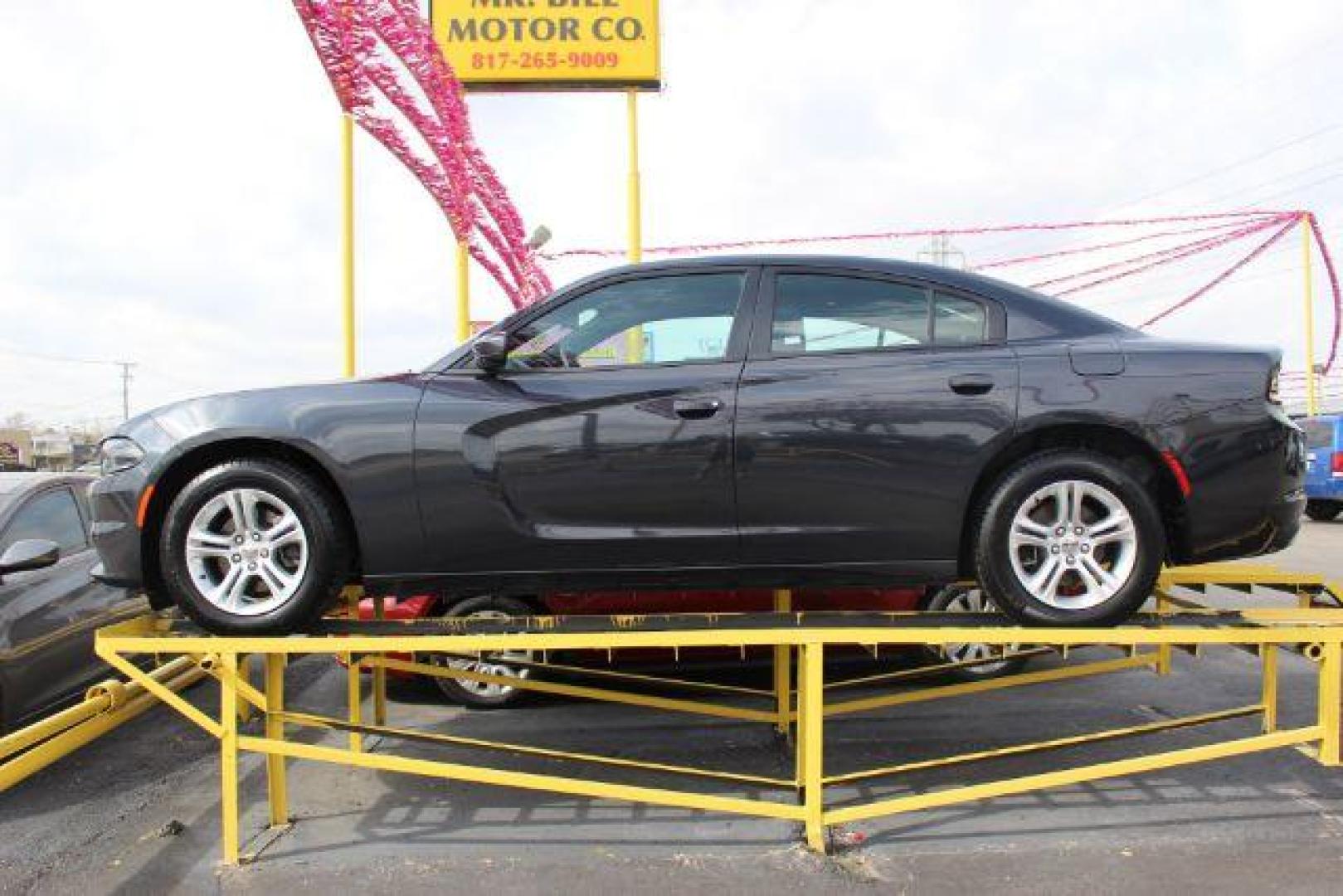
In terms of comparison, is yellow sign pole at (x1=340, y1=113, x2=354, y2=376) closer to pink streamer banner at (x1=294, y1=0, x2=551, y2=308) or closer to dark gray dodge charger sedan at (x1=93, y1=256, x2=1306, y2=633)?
pink streamer banner at (x1=294, y1=0, x2=551, y2=308)

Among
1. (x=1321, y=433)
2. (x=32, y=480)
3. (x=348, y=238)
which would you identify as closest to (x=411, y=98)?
(x=348, y=238)

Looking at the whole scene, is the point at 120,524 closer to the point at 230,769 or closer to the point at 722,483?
the point at 230,769

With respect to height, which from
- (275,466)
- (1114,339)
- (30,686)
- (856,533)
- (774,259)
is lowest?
(30,686)

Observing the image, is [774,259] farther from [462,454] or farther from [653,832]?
[653,832]

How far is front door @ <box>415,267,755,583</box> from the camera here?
10.9 ft

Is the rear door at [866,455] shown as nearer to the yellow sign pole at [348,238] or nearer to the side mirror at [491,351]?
the side mirror at [491,351]

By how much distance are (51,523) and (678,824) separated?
3.78 metres

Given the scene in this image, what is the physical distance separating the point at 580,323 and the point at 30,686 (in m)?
3.14

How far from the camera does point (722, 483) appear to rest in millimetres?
3326

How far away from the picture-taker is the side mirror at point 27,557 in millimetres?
4102

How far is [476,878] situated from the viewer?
3.33 meters

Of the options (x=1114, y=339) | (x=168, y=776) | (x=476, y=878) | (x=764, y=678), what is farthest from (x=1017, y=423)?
(x=168, y=776)

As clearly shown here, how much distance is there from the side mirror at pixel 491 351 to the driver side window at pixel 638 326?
0.05 meters

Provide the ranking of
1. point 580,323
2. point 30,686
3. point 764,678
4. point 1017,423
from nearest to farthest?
point 1017,423
point 580,323
point 30,686
point 764,678
